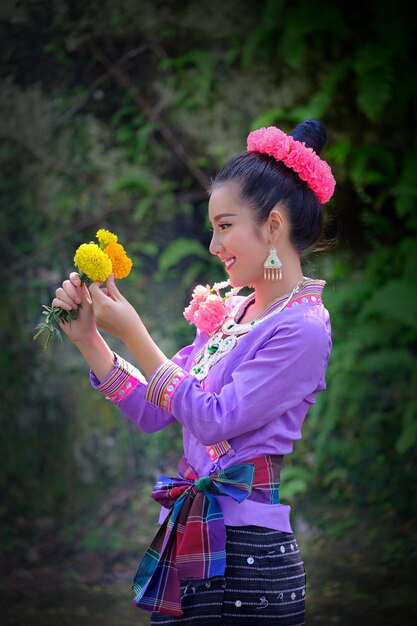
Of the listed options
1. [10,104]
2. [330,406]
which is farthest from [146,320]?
[10,104]

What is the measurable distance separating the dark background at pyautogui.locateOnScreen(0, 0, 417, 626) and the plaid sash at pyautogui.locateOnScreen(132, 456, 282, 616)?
2.47 m

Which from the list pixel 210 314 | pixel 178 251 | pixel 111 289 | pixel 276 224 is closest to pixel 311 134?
pixel 276 224

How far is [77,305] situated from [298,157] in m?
0.59

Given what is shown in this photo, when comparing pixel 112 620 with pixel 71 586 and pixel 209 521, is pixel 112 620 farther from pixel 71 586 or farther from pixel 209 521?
pixel 209 521

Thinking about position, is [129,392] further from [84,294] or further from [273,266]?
[273,266]

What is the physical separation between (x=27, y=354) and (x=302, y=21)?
2.65 metres

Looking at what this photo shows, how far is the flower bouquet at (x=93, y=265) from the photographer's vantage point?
1.71 metres

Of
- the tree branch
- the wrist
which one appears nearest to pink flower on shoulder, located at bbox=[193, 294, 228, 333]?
the wrist

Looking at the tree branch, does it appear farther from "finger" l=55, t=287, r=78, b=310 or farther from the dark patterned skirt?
the dark patterned skirt

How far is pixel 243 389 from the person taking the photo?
5.40 ft

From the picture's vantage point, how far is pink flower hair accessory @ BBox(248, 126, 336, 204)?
178 centimetres

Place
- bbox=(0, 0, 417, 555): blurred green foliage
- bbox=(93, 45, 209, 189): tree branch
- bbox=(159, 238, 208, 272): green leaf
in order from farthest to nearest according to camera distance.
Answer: bbox=(93, 45, 209, 189): tree branch, bbox=(159, 238, 208, 272): green leaf, bbox=(0, 0, 417, 555): blurred green foliage

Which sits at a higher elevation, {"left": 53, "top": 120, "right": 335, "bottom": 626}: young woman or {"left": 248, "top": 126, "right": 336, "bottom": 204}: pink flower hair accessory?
{"left": 248, "top": 126, "right": 336, "bottom": 204}: pink flower hair accessory

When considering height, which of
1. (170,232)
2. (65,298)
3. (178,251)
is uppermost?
(170,232)
